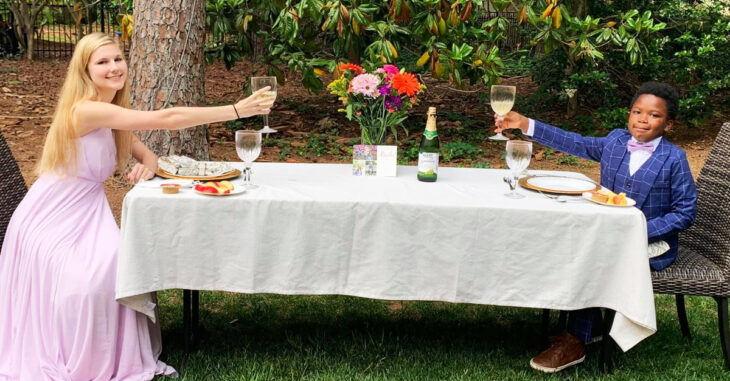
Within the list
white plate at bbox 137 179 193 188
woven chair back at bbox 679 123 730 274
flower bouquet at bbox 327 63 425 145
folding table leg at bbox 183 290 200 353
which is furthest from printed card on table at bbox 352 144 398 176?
woven chair back at bbox 679 123 730 274

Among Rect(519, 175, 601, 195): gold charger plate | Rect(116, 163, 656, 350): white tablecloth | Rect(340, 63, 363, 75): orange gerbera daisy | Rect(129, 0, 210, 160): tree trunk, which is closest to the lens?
Rect(116, 163, 656, 350): white tablecloth

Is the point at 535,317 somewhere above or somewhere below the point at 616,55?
below

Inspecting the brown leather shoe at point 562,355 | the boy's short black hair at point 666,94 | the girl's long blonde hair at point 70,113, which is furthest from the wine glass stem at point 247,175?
the boy's short black hair at point 666,94

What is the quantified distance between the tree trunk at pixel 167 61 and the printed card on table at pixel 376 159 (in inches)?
120

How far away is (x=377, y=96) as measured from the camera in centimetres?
351

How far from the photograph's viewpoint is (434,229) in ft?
10.5

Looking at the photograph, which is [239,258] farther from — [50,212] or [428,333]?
[428,333]

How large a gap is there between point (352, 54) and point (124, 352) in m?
5.55

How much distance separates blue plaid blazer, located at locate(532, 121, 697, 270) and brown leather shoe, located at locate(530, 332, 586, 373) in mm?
512

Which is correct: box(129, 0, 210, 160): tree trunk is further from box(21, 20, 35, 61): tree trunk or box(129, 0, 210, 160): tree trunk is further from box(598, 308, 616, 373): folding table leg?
box(21, 20, 35, 61): tree trunk

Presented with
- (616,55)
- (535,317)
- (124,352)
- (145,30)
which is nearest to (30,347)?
(124,352)

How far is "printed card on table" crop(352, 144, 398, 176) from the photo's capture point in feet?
11.9

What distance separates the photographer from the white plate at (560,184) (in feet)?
11.1

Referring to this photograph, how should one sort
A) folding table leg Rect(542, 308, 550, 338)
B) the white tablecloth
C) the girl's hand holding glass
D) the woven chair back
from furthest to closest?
folding table leg Rect(542, 308, 550, 338)
the woven chair back
the girl's hand holding glass
the white tablecloth
